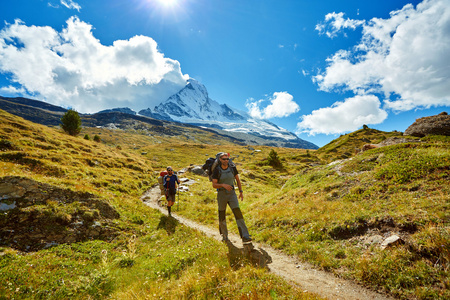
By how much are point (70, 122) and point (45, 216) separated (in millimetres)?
60919

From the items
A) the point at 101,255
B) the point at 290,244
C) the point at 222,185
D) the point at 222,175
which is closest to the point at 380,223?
the point at 290,244

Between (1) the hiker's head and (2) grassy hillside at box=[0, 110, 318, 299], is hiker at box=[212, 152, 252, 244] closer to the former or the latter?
(1) the hiker's head

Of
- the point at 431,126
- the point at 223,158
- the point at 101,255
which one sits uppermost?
the point at 431,126

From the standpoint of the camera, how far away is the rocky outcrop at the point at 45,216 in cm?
808

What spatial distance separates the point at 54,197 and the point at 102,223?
307 cm

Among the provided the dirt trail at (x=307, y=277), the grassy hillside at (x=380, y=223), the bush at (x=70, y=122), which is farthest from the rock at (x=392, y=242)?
the bush at (x=70, y=122)

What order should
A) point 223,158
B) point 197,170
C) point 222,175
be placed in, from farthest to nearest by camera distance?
point 197,170 → point 223,158 → point 222,175

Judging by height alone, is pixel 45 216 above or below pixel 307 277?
below

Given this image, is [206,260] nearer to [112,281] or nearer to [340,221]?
[112,281]

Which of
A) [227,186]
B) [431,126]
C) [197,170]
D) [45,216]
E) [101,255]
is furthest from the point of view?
[197,170]

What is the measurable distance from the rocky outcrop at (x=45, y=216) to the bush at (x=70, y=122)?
190 ft

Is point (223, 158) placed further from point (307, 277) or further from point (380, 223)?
point (380, 223)

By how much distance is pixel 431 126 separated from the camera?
825 inches

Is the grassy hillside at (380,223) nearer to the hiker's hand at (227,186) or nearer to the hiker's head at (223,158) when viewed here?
the hiker's hand at (227,186)
